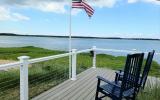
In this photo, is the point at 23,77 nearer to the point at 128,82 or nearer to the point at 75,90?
the point at 75,90

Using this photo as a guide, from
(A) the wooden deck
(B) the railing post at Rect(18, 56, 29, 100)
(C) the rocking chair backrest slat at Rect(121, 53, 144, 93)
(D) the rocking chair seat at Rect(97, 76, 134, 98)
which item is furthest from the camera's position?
(A) the wooden deck

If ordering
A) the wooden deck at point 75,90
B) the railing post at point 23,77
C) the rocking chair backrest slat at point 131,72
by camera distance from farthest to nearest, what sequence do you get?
the wooden deck at point 75,90
the railing post at point 23,77
the rocking chair backrest slat at point 131,72

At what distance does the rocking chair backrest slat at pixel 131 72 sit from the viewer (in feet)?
13.1

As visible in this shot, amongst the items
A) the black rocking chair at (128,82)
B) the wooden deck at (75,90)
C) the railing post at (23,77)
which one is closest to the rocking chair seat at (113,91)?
the black rocking chair at (128,82)

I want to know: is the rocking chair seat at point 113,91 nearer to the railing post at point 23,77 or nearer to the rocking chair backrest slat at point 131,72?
the rocking chair backrest slat at point 131,72

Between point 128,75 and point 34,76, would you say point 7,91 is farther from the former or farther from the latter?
point 128,75

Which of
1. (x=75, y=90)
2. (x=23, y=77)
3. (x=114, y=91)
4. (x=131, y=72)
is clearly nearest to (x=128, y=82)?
(x=131, y=72)

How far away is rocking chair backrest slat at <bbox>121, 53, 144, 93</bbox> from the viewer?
4001 millimetres

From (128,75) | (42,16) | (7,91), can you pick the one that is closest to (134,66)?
(128,75)

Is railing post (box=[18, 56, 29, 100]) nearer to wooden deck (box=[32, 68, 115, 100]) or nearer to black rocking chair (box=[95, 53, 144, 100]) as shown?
wooden deck (box=[32, 68, 115, 100])

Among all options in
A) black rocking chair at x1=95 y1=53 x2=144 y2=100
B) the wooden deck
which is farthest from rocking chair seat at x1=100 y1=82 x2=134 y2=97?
the wooden deck

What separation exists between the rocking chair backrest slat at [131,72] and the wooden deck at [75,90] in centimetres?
128

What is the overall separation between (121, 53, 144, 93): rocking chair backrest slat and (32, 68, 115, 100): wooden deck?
4.21 feet

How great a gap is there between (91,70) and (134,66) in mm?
4555
